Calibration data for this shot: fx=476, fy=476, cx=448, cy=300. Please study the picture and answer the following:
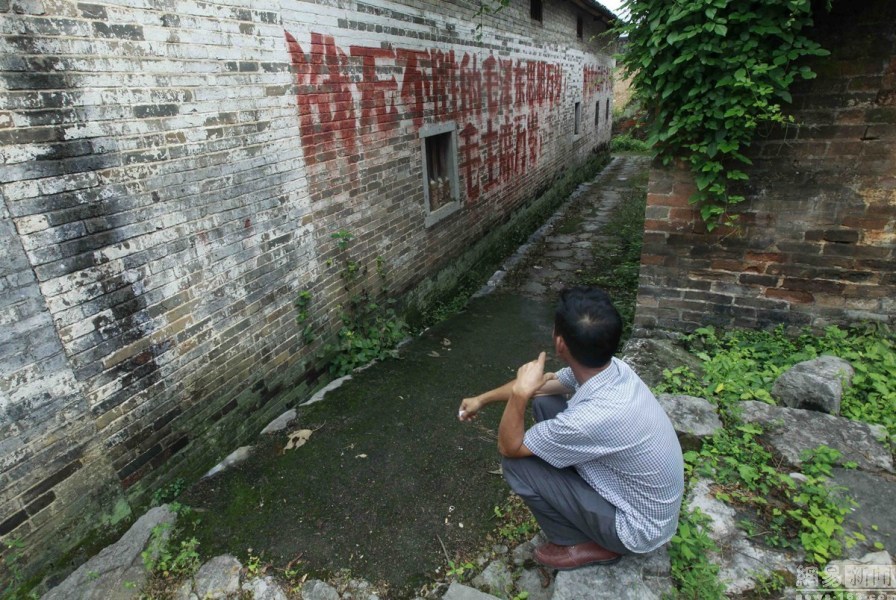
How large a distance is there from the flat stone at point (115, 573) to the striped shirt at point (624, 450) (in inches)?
91.6

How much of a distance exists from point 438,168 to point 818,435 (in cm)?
522

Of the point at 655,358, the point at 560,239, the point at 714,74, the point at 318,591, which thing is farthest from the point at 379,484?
the point at 560,239

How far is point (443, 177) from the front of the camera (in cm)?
677

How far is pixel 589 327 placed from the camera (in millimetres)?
1898

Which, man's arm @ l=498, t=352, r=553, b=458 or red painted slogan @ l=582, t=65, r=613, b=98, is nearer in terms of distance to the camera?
man's arm @ l=498, t=352, r=553, b=458

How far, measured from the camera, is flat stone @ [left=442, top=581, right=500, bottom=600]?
230cm

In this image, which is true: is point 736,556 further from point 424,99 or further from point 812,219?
point 424,99

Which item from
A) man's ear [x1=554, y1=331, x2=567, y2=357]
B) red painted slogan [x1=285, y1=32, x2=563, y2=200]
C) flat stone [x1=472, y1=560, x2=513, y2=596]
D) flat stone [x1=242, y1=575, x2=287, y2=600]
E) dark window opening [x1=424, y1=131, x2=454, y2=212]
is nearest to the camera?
man's ear [x1=554, y1=331, x2=567, y2=357]

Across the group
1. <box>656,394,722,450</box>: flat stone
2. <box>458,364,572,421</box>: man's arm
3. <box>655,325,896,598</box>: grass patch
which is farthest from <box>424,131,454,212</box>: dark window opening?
<box>458,364,572,421</box>: man's arm

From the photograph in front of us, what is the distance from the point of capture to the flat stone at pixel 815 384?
3.03m

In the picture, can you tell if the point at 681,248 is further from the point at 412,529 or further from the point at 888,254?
the point at 412,529

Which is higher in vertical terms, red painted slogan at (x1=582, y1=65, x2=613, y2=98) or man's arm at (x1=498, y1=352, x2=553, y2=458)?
red painted slogan at (x1=582, y1=65, x2=613, y2=98)

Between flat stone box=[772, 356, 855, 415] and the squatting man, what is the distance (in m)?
1.70

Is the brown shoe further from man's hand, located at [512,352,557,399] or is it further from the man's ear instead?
the man's ear
